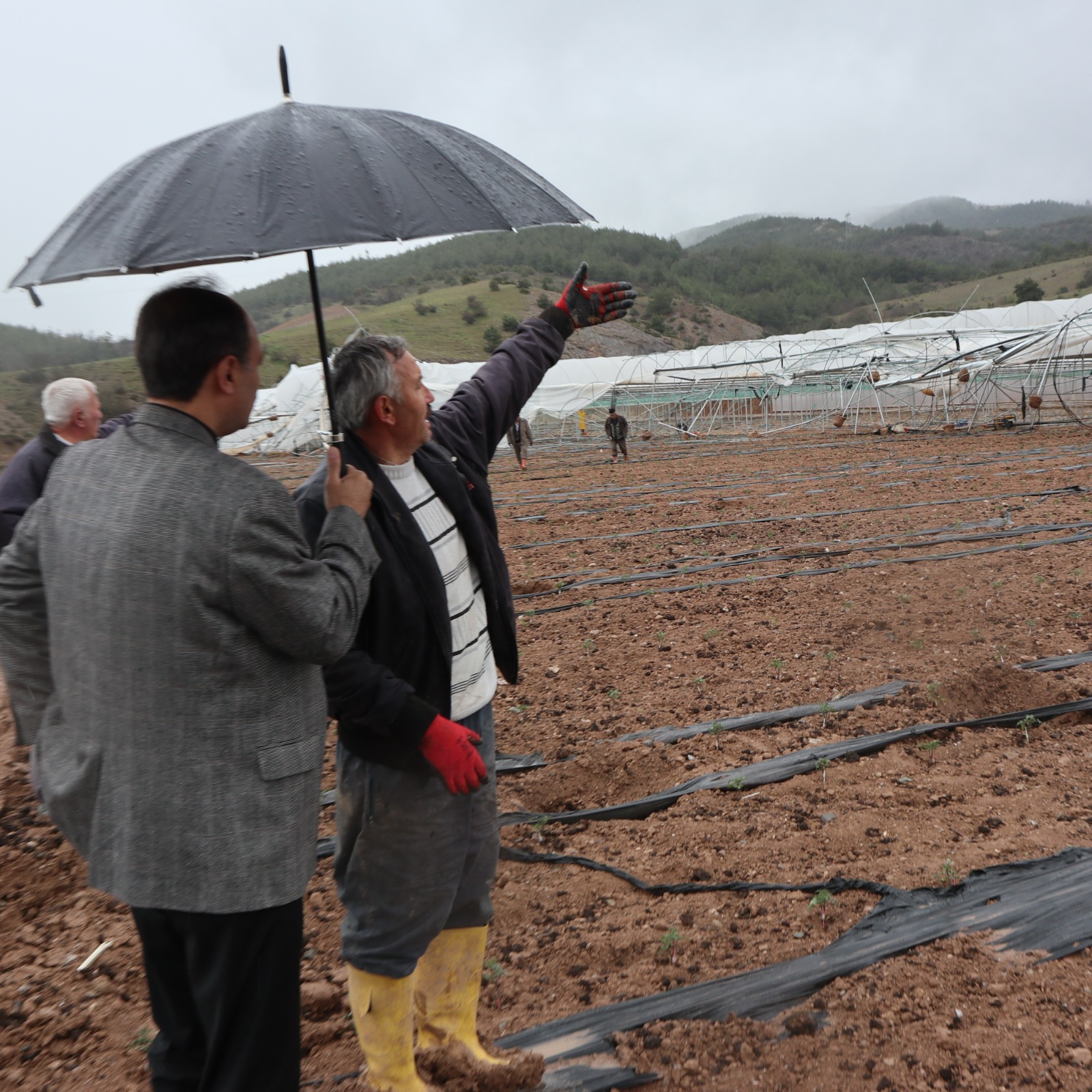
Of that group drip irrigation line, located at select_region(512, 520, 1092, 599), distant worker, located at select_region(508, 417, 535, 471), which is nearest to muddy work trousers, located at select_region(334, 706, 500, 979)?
drip irrigation line, located at select_region(512, 520, 1092, 599)

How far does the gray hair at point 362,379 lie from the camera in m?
1.80

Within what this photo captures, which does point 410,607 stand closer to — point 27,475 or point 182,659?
point 182,659

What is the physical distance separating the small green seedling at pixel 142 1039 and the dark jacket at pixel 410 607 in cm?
123

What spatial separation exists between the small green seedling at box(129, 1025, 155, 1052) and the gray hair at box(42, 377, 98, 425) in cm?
236

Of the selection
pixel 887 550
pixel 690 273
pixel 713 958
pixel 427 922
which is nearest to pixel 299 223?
pixel 427 922

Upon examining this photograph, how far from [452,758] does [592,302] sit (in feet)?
4.43

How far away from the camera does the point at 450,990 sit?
81.9 inches

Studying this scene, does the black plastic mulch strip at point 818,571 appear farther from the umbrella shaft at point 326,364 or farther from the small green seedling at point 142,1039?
the umbrella shaft at point 326,364

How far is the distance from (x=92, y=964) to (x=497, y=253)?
300 feet

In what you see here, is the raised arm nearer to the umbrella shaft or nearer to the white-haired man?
the umbrella shaft

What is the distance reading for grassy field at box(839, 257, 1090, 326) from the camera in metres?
56.7

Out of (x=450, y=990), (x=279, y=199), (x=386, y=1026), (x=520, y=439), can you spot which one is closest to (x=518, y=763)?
(x=450, y=990)

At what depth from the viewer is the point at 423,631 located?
1819 millimetres

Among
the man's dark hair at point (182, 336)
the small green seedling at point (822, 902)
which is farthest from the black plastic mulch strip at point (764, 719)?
the man's dark hair at point (182, 336)
